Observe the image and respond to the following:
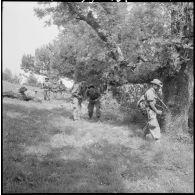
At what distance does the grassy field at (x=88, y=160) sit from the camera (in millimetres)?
7332

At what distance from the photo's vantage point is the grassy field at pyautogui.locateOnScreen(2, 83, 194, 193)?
289 inches

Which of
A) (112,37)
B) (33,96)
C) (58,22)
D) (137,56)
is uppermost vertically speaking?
(58,22)

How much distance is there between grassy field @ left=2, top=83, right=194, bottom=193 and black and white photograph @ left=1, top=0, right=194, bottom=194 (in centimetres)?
3

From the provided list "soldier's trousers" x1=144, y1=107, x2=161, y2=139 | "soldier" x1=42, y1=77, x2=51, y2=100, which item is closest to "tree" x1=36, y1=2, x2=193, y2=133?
"soldier's trousers" x1=144, y1=107, x2=161, y2=139

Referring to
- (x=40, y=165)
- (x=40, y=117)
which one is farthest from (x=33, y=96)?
(x=40, y=165)

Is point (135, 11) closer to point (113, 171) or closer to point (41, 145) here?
point (41, 145)

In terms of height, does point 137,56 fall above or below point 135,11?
below

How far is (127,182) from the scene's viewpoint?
7766 mm

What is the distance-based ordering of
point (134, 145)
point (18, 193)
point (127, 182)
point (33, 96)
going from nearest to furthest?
point (18, 193) → point (127, 182) → point (134, 145) → point (33, 96)

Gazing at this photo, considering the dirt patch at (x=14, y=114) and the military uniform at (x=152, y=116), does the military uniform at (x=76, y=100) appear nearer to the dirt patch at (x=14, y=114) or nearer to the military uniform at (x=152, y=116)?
the dirt patch at (x=14, y=114)

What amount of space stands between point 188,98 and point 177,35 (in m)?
3.11

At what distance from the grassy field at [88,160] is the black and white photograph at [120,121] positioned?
0.09ft

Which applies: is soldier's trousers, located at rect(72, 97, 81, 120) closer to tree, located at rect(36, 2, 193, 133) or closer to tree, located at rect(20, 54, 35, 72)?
tree, located at rect(36, 2, 193, 133)

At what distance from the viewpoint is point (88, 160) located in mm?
9281
